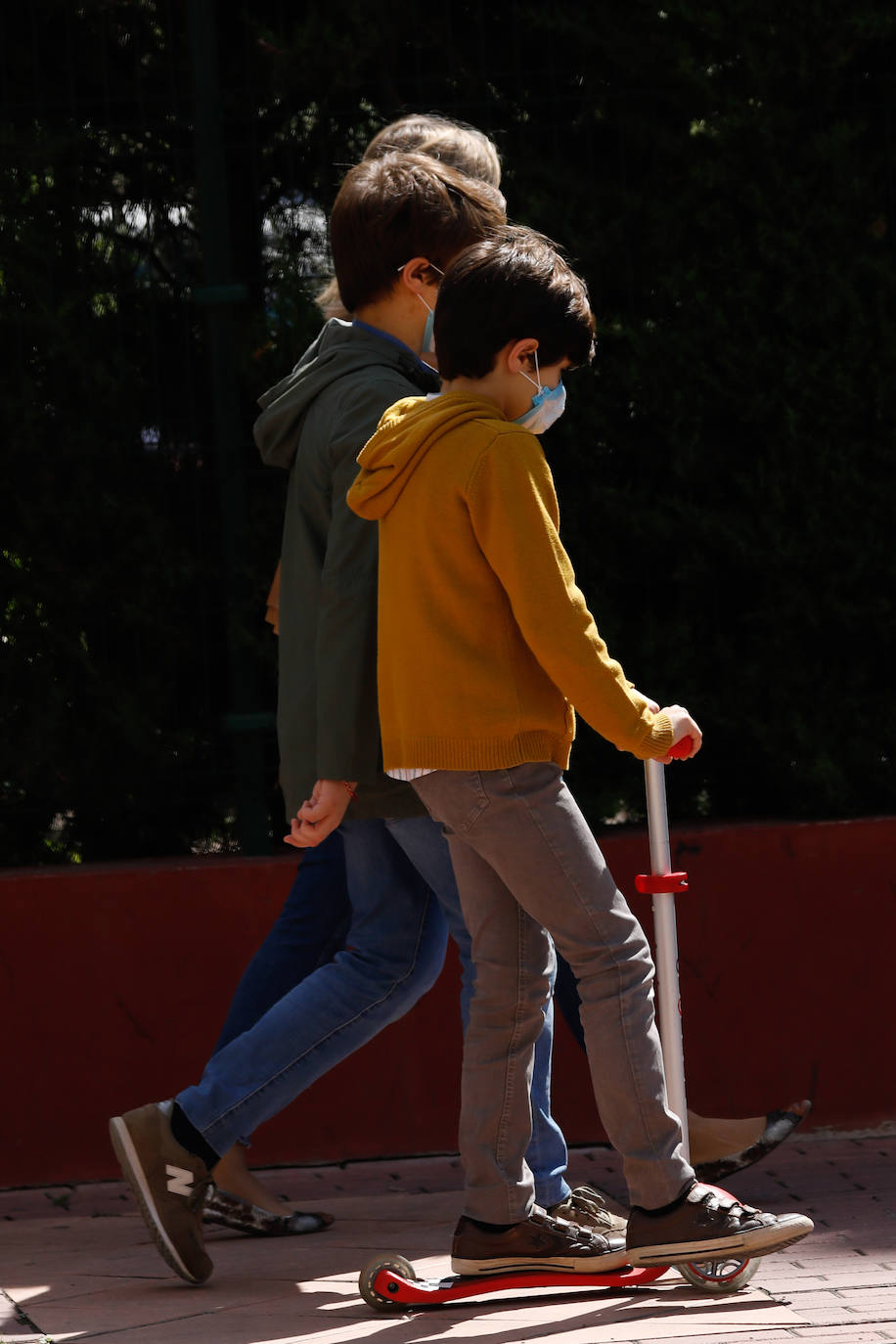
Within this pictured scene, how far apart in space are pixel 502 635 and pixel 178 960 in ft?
5.42

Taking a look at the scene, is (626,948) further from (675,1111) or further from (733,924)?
(733,924)

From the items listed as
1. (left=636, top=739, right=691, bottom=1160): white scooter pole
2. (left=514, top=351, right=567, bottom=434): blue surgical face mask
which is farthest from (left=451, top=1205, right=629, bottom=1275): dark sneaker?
(left=514, top=351, right=567, bottom=434): blue surgical face mask

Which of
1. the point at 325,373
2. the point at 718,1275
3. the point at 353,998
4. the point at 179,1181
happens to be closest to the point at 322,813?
the point at 353,998

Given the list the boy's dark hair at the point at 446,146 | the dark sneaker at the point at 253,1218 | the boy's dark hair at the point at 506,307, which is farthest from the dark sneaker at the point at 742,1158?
the boy's dark hair at the point at 446,146

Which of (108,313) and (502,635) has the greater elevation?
(108,313)

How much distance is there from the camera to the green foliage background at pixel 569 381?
448 cm

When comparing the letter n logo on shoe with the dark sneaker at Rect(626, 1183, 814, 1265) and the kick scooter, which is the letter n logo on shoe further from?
the dark sneaker at Rect(626, 1183, 814, 1265)

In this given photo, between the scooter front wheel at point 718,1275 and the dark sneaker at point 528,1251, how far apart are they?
123 mm

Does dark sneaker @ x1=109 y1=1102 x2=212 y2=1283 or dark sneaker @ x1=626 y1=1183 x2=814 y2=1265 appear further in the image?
dark sneaker @ x1=109 y1=1102 x2=212 y2=1283

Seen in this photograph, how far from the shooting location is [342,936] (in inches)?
156

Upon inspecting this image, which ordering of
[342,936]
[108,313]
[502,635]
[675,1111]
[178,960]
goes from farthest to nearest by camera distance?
[108,313] → [178,960] → [342,936] → [675,1111] → [502,635]

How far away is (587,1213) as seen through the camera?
3410 millimetres

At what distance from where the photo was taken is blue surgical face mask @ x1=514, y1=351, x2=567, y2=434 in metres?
3.15

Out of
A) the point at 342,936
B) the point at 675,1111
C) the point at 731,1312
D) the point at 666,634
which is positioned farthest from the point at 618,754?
the point at 731,1312
